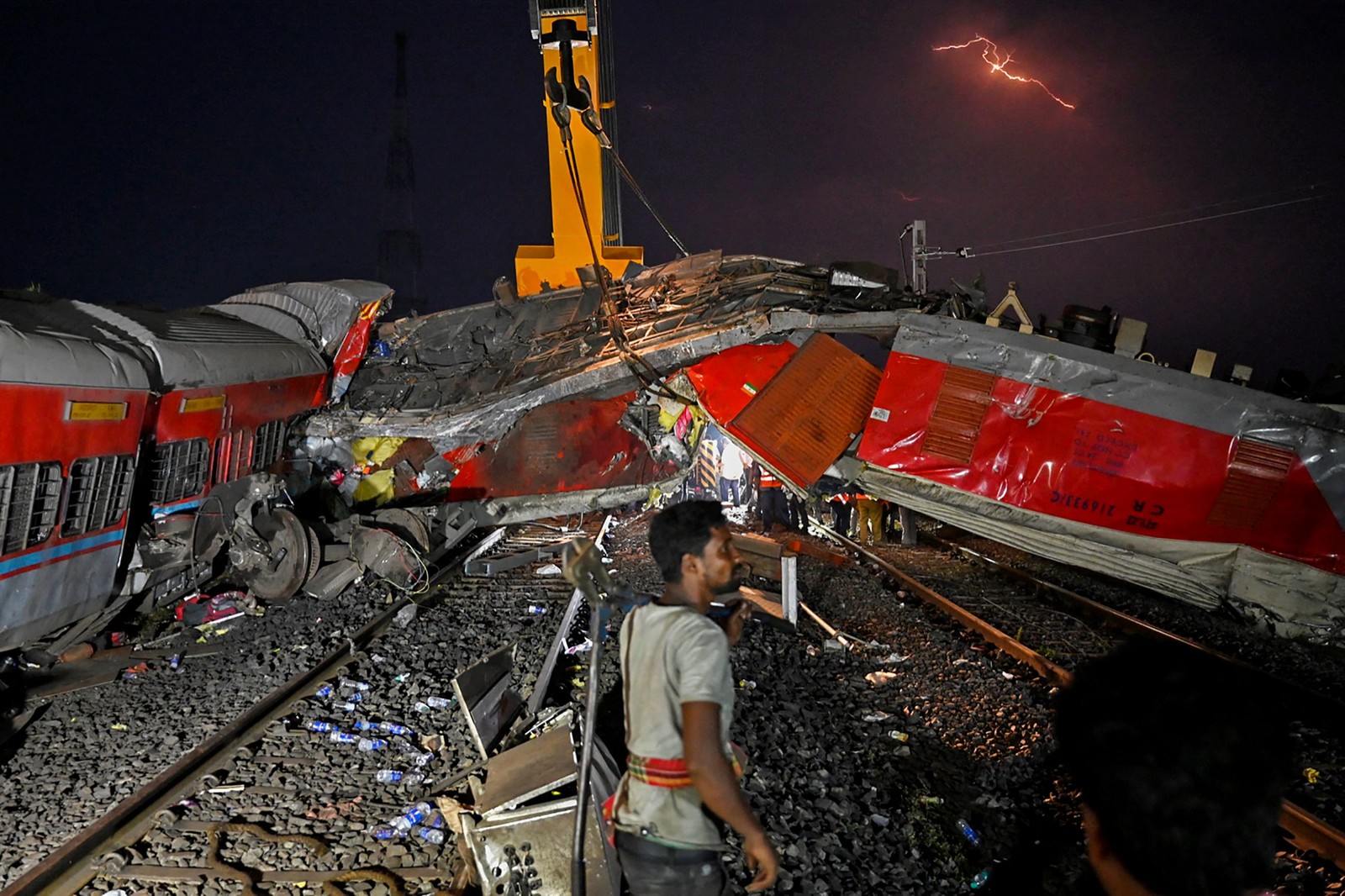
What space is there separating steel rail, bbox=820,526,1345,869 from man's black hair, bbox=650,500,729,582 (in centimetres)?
103

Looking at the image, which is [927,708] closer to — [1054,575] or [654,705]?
[654,705]

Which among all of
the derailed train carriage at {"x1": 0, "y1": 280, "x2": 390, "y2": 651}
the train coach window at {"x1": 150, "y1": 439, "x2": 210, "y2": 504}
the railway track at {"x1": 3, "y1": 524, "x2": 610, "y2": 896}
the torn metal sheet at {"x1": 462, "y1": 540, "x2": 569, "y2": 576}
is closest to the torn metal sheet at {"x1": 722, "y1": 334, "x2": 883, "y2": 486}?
the torn metal sheet at {"x1": 462, "y1": 540, "x2": 569, "y2": 576}

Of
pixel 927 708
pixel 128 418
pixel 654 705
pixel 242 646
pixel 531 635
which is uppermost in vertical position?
pixel 654 705

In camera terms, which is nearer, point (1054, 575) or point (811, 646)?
point (811, 646)

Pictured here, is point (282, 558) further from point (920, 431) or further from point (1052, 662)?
point (1052, 662)

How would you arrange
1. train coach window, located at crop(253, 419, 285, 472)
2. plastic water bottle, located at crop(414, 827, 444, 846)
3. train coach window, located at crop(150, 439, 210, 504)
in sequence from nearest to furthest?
plastic water bottle, located at crop(414, 827, 444, 846)
train coach window, located at crop(150, 439, 210, 504)
train coach window, located at crop(253, 419, 285, 472)

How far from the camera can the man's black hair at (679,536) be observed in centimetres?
224

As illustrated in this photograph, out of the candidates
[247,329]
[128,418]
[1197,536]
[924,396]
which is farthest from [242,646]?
[1197,536]

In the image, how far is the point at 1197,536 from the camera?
771 centimetres

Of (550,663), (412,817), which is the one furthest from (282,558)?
(412,817)

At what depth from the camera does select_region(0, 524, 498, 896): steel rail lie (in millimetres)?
3500

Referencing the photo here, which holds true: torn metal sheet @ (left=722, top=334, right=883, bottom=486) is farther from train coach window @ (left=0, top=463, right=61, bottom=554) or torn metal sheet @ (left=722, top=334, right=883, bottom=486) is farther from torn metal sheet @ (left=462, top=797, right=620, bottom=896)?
train coach window @ (left=0, top=463, right=61, bottom=554)

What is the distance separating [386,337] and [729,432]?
324 inches

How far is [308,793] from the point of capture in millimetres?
4305
